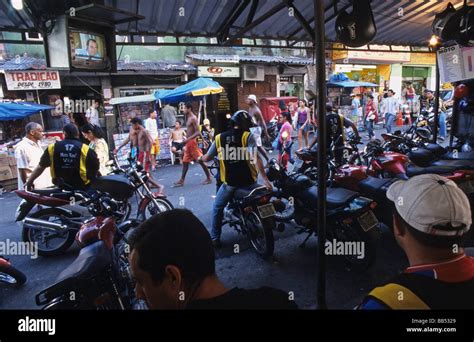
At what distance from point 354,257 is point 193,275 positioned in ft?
10.1

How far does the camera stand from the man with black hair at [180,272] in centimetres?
129

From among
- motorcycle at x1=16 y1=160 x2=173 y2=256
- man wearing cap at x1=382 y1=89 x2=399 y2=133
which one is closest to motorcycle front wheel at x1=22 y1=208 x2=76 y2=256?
motorcycle at x1=16 y1=160 x2=173 y2=256

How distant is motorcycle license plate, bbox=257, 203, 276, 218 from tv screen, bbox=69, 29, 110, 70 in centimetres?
279

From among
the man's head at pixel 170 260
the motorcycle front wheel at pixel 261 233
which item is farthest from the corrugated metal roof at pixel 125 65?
the man's head at pixel 170 260

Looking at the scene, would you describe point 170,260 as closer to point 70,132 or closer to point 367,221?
Result: point 367,221

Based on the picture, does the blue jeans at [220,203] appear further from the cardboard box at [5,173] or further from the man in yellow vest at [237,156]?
the cardboard box at [5,173]

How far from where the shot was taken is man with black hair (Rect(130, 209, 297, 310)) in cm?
129

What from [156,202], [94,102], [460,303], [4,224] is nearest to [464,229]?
[460,303]

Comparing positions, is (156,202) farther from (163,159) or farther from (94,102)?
(94,102)

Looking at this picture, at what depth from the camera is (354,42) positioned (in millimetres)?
4613

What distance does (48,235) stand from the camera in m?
4.77

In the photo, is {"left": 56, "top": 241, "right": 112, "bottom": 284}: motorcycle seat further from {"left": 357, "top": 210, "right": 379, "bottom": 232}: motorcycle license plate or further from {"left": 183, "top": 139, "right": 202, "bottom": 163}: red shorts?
{"left": 183, "top": 139, "right": 202, "bottom": 163}: red shorts

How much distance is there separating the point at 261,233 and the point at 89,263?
2333 millimetres

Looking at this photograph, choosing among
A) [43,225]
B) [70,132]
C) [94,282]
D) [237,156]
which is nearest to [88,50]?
[70,132]
